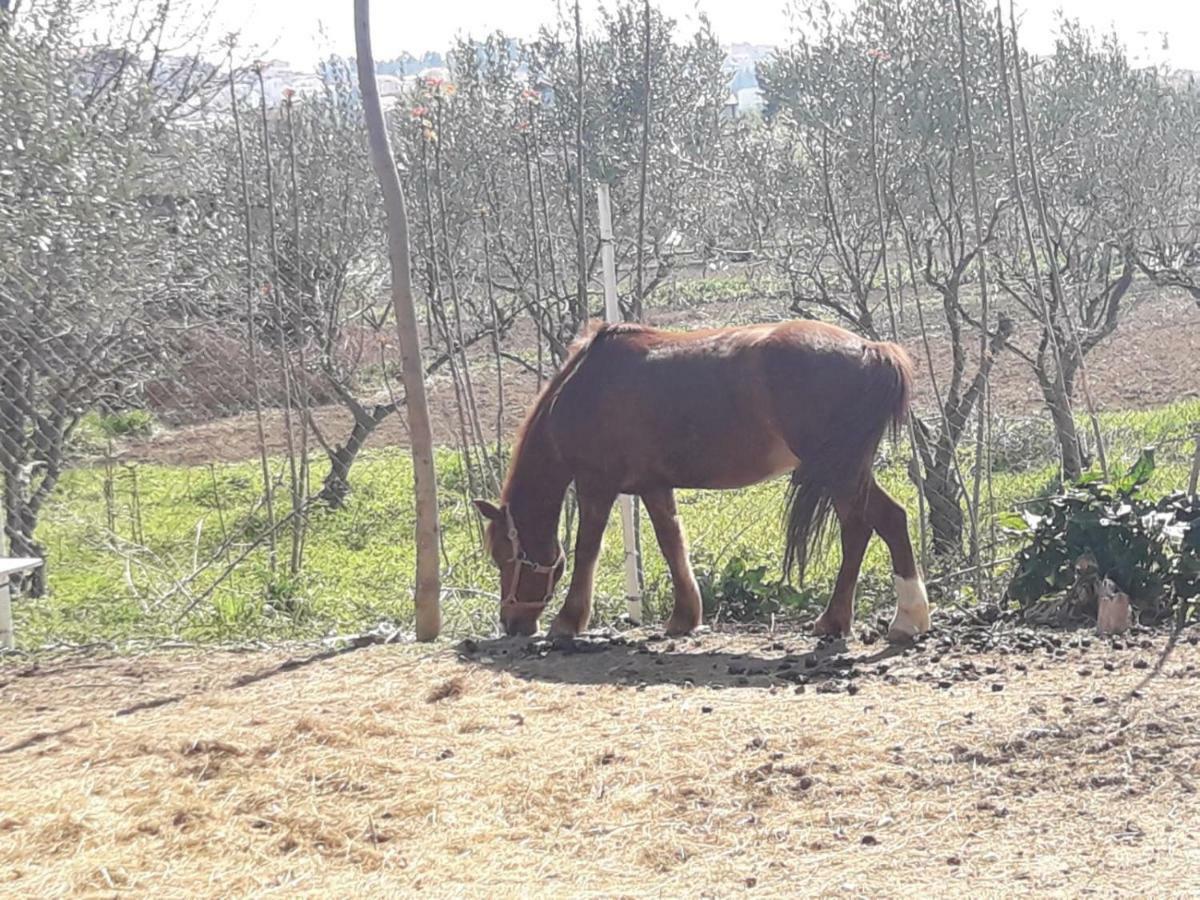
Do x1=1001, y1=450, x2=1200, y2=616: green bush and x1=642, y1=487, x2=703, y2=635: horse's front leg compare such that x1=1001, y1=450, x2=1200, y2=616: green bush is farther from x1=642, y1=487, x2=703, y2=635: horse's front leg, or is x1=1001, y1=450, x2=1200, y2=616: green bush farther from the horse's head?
the horse's head

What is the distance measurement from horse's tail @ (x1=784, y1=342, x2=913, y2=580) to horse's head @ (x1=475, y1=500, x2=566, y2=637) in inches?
49.8

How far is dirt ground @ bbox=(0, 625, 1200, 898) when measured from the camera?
3.06 meters

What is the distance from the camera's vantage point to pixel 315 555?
32.7 feet

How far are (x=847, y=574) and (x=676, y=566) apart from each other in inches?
31.6

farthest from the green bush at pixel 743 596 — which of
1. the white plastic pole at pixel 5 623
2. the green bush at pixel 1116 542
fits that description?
the white plastic pole at pixel 5 623

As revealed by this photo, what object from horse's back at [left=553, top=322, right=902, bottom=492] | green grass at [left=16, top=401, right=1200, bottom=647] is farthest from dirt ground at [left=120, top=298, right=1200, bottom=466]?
horse's back at [left=553, top=322, right=902, bottom=492]

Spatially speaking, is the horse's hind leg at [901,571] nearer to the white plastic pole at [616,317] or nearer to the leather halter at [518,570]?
the white plastic pole at [616,317]

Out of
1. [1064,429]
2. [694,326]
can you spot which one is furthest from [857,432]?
[694,326]

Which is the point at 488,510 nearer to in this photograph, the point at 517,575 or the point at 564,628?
the point at 517,575

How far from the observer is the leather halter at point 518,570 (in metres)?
6.09

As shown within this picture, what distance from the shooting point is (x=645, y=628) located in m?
6.21

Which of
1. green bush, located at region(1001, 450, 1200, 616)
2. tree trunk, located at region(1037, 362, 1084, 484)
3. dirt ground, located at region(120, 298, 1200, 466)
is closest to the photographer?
green bush, located at region(1001, 450, 1200, 616)

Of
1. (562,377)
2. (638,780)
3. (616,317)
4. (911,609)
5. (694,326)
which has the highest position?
(694,326)

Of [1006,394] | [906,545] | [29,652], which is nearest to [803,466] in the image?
[906,545]
